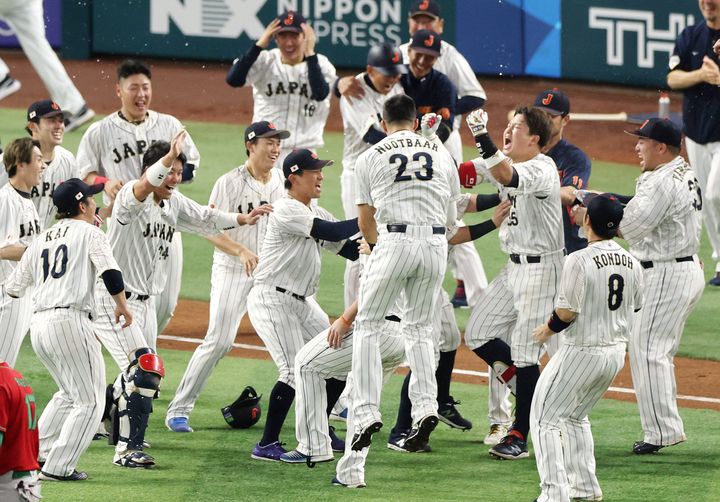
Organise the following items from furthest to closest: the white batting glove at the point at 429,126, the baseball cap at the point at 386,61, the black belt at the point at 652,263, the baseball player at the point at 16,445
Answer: the baseball cap at the point at 386,61 < the black belt at the point at 652,263 < the white batting glove at the point at 429,126 < the baseball player at the point at 16,445

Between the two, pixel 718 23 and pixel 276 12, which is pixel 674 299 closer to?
pixel 718 23

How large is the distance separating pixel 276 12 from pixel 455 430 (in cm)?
1121

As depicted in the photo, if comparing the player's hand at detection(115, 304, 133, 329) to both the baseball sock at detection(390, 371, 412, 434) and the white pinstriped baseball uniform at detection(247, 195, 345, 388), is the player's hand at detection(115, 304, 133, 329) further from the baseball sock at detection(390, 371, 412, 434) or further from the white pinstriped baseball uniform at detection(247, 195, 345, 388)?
the baseball sock at detection(390, 371, 412, 434)

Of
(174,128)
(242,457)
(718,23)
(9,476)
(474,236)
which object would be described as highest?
(718,23)

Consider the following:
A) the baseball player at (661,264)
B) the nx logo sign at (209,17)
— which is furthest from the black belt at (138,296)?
the nx logo sign at (209,17)

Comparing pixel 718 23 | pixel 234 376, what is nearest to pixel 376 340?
pixel 234 376

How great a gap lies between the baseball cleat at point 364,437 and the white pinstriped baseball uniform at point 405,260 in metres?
0.06

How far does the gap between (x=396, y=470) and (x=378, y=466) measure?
5.1 inches

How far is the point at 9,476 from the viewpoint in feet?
19.2

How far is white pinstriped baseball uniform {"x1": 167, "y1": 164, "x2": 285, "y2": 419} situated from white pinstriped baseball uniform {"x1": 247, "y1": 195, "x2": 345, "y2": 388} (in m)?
0.50

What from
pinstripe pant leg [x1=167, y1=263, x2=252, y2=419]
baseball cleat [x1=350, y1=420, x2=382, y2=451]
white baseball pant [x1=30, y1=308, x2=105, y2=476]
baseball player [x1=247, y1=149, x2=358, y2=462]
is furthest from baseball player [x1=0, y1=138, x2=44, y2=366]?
baseball cleat [x1=350, y1=420, x2=382, y2=451]

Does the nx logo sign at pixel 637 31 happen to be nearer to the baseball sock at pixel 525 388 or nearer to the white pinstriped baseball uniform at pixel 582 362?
the baseball sock at pixel 525 388

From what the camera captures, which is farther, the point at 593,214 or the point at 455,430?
the point at 455,430

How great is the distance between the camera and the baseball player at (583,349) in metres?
7.36
